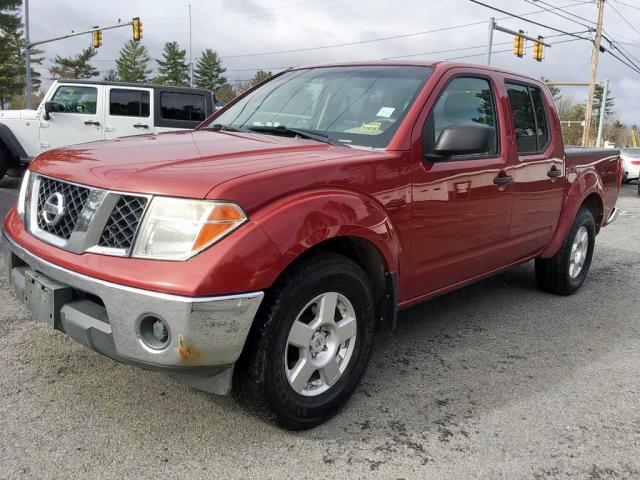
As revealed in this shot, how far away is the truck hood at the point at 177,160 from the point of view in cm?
237

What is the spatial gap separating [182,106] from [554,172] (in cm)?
867

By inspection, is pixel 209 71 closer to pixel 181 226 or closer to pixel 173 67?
pixel 173 67

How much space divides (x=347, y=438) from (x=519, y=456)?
0.78 metres

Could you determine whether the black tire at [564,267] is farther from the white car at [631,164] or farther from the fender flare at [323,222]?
the white car at [631,164]

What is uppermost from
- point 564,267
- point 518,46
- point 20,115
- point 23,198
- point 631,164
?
point 518,46

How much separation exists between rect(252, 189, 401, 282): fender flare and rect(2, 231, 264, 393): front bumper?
27cm

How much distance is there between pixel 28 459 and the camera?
8.00 ft

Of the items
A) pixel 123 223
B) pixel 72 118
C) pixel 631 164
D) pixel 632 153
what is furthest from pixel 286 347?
pixel 632 153

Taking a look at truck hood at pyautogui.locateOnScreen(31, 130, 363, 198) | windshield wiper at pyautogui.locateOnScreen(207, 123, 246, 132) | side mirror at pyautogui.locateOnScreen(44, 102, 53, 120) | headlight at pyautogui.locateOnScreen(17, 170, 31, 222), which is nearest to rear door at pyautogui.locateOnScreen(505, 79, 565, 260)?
truck hood at pyautogui.locateOnScreen(31, 130, 363, 198)

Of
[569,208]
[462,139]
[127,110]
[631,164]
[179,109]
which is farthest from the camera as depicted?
[631,164]

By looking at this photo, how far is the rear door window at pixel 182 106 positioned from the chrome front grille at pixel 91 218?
9.12m

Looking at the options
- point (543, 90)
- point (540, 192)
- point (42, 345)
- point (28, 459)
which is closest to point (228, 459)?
point (28, 459)

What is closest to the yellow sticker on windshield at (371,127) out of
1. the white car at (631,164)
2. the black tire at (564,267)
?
the black tire at (564,267)

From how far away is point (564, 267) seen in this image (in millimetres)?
5086
